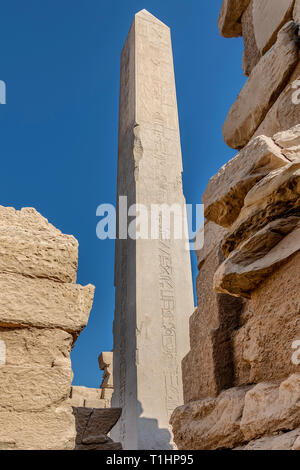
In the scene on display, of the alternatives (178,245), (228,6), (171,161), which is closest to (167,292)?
(178,245)

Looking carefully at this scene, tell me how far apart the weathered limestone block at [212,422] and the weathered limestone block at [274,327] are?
111 millimetres

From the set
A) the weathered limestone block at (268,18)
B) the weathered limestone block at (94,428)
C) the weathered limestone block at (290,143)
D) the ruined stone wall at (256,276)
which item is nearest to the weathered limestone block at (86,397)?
the weathered limestone block at (94,428)

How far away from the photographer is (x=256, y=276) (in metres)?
1.65

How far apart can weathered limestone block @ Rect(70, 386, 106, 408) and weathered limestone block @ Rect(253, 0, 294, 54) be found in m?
6.52

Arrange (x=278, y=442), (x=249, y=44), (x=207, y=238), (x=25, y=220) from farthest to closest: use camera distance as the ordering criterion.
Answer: (x=249, y=44)
(x=207, y=238)
(x=25, y=220)
(x=278, y=442)

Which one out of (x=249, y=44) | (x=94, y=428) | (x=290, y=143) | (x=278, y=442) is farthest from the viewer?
(x=94, y=428)

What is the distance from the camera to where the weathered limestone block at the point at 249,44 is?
8.29ft

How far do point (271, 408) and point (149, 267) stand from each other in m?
5.65

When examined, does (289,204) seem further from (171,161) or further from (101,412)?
(171,161)

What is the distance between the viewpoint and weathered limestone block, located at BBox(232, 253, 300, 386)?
1.50m

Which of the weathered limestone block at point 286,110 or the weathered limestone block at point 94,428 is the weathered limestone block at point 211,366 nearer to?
the weathered limestone block at point 286,110

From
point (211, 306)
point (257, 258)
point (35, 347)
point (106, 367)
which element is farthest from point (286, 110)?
point (106, 367)

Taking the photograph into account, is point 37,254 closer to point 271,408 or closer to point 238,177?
point 238,177

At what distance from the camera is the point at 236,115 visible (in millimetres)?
2438
